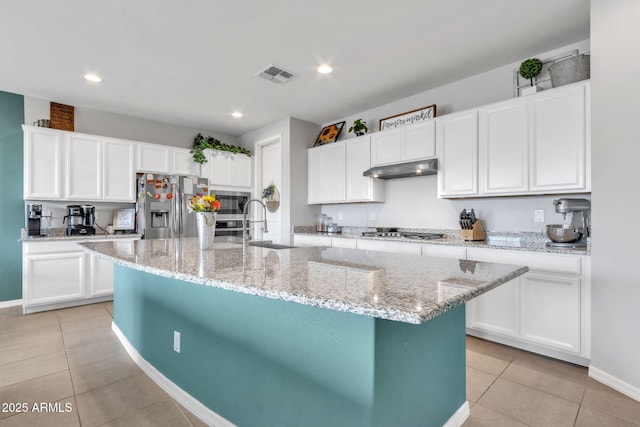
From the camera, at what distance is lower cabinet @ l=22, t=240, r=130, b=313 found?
350cm

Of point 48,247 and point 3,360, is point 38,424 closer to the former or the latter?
point 3,360

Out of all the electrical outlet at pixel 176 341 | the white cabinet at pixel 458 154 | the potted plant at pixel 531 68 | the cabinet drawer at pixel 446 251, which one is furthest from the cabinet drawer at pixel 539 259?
the electrical outlet at pixel 176 341

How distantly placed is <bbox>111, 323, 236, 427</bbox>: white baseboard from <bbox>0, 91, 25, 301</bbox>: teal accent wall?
8.68 ft

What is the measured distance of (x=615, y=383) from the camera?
1979 millimetres

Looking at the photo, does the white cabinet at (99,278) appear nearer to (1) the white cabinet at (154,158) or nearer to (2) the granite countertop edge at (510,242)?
(1) the white cabinet at (154,158)

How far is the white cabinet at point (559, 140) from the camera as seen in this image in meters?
2.42

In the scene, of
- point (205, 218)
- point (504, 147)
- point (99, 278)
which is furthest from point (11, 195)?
point (504, 147)

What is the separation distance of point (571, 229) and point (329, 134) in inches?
130

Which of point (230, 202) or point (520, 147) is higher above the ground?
point (520, 147)

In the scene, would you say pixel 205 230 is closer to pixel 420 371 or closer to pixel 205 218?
pixel 205 218

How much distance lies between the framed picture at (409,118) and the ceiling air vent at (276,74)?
132 cm

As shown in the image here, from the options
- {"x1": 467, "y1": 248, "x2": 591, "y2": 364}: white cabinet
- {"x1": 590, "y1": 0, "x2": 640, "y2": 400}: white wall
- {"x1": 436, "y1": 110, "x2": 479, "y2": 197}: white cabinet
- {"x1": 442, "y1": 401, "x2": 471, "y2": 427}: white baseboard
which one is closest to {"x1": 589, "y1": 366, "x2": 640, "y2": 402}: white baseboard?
{"x1": 590, "y1": 0, "x2": 640, "y2": 400}: white wall

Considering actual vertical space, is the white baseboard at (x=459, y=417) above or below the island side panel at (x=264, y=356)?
below

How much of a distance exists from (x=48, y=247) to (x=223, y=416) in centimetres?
343
